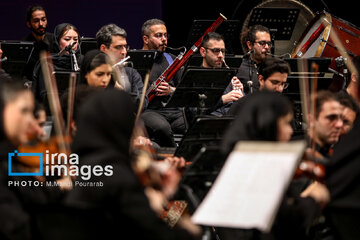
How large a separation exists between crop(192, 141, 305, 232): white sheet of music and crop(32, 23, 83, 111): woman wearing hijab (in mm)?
2941

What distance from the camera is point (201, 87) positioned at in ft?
17.0

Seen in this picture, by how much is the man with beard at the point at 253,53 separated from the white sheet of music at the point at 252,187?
3537mm

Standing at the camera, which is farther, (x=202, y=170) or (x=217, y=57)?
(x=217, y=57)

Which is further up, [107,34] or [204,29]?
[107,34]

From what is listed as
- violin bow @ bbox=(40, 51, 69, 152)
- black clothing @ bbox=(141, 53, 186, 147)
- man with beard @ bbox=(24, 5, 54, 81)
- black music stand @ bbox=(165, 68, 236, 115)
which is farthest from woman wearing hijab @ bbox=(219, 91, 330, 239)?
man with beard @ bbox=(24, 5, 54, 81)

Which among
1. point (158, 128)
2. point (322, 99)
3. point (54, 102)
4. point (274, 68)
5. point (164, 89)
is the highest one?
point (322, 99)

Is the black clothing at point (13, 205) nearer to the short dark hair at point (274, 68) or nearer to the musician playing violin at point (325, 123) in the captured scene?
the musician playing violin at point (325, 123)

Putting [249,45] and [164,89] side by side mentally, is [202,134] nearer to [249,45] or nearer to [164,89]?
[164,89]

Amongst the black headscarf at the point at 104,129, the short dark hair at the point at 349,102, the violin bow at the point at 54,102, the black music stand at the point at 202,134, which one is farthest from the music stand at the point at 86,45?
the black headscarf at the point at 104,129

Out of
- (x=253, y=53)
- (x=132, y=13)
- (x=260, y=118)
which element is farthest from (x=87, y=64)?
(x=132, y=13)

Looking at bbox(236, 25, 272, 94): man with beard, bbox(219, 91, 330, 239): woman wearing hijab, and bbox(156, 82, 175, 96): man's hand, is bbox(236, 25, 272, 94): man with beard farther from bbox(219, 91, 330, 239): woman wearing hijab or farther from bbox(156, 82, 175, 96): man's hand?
bbox(219, 91, 330, 239): woman wearing hijab

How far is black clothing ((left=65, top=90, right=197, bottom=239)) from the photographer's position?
2.44 meters

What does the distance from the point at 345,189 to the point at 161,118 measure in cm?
272

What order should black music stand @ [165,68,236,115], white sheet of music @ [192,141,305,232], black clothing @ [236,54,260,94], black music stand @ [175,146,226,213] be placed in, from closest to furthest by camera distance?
white sheet of music @ [192,141,305,232]
black music stand @ [175,146,226,213]
black music stand @ [165,68,236,115]
black clothing @ [236,54,260,94]
